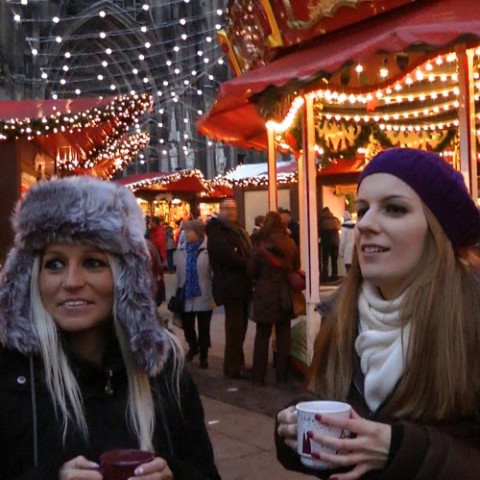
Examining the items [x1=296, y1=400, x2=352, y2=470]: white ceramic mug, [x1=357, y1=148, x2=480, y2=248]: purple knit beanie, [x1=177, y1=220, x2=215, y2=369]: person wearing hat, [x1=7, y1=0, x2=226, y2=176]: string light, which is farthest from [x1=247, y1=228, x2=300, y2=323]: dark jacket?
[x1=7, y1=0, x2=226, y2=176]: string light

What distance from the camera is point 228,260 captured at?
876cm

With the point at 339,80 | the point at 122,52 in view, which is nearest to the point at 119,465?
the point at 339,80

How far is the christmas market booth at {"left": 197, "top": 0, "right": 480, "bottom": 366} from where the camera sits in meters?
6.58

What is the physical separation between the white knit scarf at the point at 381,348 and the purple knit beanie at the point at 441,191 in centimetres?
22

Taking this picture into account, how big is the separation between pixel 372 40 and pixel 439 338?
4883 mm

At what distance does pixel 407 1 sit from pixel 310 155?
1.96m

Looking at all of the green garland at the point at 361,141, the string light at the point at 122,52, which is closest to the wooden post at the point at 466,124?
the green garland at the point at 361,141

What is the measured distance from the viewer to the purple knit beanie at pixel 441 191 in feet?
6.87

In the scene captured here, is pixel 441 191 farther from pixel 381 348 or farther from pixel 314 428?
pixel 314 428

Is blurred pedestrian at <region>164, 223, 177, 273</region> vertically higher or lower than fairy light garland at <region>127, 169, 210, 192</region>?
lower

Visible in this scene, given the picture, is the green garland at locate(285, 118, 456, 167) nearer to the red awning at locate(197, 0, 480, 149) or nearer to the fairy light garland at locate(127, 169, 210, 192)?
the red awning at locate(197, 0, 480, 149)

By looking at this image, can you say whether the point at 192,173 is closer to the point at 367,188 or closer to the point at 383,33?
the point at 383,33

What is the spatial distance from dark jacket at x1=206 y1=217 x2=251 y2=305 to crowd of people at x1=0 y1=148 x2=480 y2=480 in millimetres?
6322

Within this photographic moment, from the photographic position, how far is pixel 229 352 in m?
9.02
